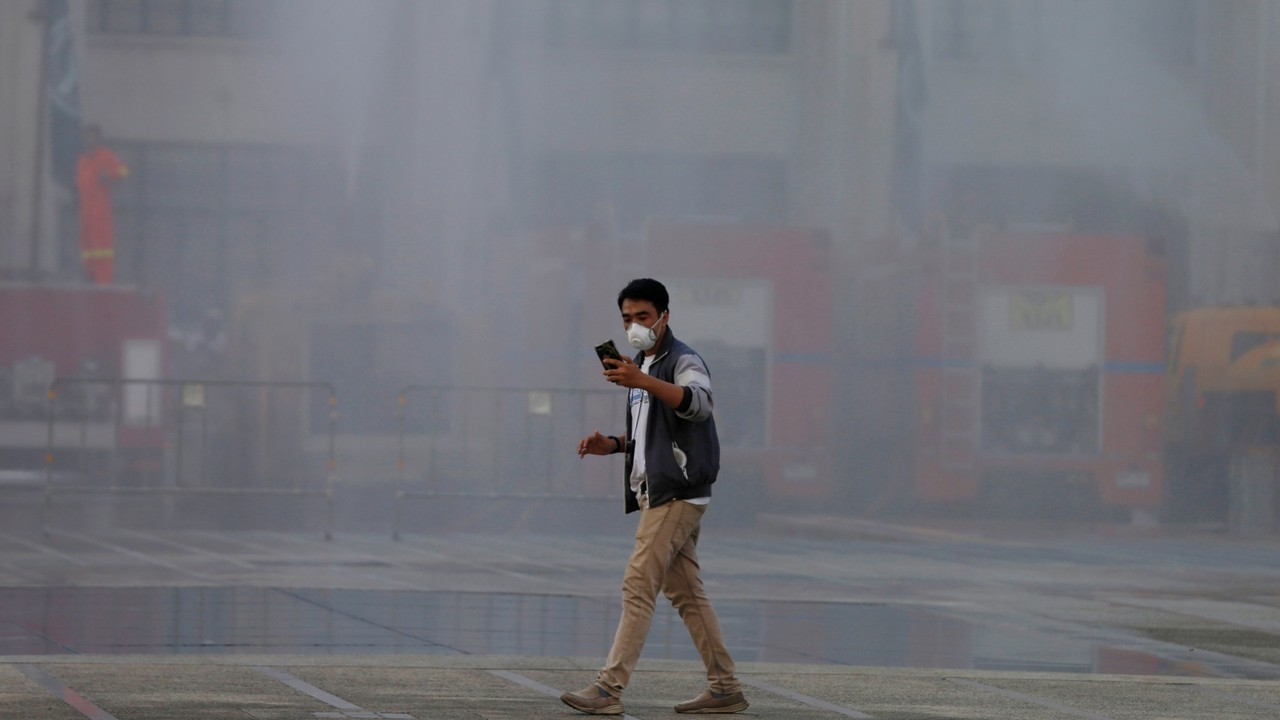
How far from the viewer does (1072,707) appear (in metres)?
8.00

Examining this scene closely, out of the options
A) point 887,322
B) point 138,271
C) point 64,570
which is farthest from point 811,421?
point 138,271

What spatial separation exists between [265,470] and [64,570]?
311 inches

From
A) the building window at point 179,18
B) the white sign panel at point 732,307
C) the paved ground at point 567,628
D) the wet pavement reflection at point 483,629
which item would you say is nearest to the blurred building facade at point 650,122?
the building window at point 179,18

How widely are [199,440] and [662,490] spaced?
472 inches

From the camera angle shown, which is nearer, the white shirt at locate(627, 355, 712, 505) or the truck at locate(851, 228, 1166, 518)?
the white shirt at locate(627, 355, 712, 505)

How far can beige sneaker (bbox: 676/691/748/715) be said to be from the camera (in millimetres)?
7484

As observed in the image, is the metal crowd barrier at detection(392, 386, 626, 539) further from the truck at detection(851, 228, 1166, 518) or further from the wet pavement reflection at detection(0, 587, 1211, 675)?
the wet pavement reflection at detection(0, 587, 1211, 675)

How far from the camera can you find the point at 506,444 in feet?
63.4

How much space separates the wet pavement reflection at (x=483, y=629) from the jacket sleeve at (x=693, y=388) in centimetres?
217

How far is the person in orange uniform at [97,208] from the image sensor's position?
82.2ft

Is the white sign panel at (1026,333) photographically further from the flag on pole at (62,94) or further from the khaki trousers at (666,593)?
the khaki trousers at (666,593)

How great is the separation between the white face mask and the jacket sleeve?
0.12 m

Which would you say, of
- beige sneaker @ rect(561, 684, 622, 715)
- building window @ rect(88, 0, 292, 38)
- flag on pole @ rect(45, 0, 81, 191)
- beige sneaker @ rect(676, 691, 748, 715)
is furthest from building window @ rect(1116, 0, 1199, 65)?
beige sneaker @ rect(561, 684, 622, 715)

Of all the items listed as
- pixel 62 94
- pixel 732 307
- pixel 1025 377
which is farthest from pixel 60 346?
pixel 1025 377
